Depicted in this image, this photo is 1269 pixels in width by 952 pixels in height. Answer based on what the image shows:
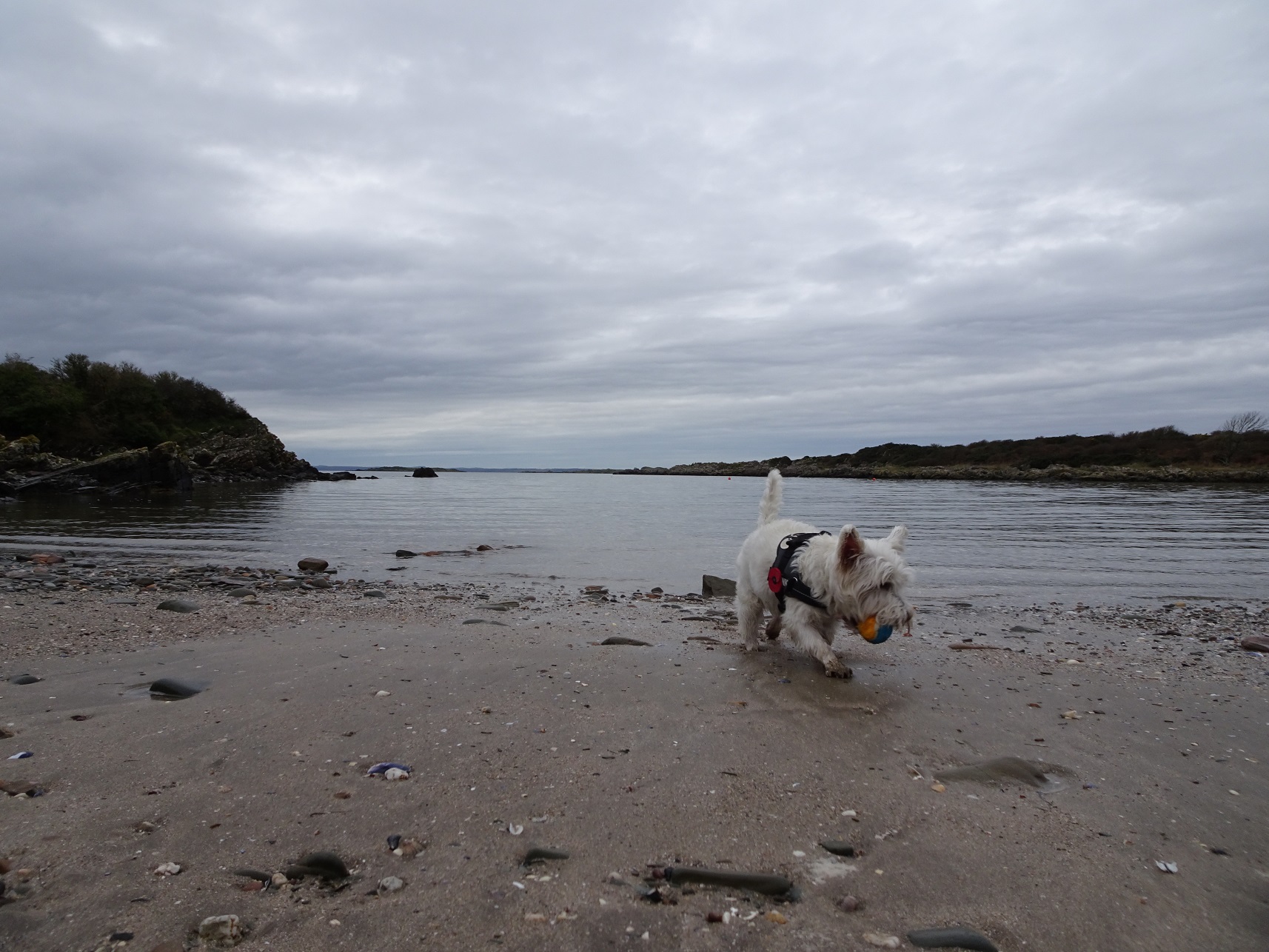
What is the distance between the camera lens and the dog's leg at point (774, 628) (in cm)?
611

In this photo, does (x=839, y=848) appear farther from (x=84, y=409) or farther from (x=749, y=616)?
(x=84, y=409)

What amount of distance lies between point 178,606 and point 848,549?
688 cm

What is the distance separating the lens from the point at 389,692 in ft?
13.8

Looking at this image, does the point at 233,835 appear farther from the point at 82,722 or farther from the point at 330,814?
the point at 82,722

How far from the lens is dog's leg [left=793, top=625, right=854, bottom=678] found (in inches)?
198

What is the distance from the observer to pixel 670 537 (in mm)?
17219

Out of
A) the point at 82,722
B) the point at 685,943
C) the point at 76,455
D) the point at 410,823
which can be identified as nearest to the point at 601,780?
the point at 410,823

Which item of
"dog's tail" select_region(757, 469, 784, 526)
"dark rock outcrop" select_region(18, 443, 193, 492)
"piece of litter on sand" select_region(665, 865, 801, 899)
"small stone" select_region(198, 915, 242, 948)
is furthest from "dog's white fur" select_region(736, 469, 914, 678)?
"dark rock outcrop" select_region(18, 443, 193, 492)

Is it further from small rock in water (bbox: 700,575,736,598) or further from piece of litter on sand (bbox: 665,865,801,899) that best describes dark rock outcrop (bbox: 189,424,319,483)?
piece of litter on sand (bbox: 665,865,801,899)

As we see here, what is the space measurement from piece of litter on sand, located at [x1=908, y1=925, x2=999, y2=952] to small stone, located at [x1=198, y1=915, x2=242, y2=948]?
2.03 meters

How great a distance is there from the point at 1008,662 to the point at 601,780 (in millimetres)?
4039

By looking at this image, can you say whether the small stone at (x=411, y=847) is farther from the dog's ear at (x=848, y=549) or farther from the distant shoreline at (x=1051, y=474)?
the distant shoreline at (x=1051, y=474)

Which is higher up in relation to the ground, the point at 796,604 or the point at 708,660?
the point at 796,604

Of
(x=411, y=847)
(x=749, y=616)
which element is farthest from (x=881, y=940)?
(x=749, y=616)
